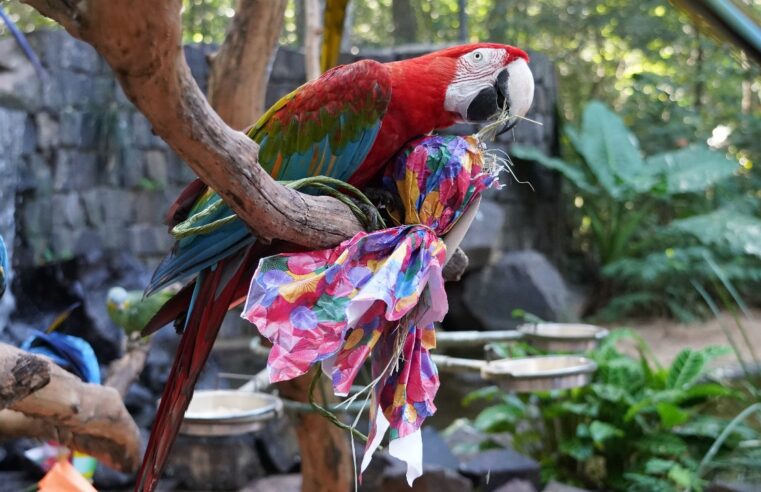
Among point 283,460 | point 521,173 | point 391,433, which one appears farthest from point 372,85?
point 521,173

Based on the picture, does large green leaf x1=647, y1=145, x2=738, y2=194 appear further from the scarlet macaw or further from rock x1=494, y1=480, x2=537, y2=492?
the scarlet macaw

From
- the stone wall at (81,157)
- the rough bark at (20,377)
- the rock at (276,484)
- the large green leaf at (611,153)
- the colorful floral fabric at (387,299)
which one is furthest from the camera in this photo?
the large green leaf at (611,153)

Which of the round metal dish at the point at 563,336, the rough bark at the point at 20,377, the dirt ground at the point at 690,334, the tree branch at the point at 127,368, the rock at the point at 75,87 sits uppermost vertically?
the rough bark at the point at 20,377

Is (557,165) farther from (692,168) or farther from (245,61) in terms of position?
(245,61)

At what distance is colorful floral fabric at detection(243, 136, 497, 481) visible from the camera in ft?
1.94

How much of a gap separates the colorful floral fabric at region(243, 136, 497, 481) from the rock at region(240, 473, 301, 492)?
6.22 ft

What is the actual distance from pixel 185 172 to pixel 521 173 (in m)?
2.65

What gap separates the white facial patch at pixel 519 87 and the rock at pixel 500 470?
6.02 ft

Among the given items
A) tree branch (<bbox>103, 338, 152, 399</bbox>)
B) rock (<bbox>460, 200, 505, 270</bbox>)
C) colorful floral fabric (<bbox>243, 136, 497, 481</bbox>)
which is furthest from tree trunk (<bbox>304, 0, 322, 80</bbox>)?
rock (<bbox>460, 200, 505, 270</bbox>)

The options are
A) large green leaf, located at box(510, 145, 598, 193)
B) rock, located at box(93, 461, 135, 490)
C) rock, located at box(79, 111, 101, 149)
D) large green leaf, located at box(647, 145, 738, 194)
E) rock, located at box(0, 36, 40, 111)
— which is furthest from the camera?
large green leaf, located at box(510, 145, 598, 193)

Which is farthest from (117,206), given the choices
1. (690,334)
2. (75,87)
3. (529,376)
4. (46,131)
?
(690,334)

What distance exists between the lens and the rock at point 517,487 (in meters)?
2.33

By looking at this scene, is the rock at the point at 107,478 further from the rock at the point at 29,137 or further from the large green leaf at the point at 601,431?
the rock at the point at 29,137

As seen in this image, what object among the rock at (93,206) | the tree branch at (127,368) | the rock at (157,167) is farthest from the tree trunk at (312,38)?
the rock at (157,167)
